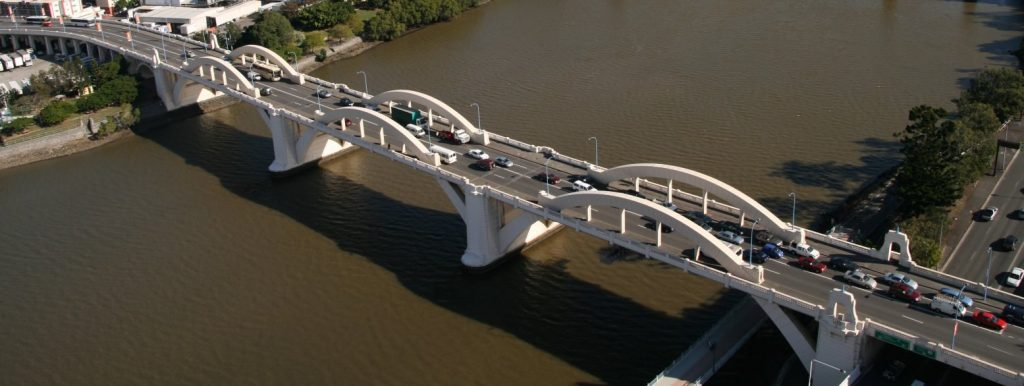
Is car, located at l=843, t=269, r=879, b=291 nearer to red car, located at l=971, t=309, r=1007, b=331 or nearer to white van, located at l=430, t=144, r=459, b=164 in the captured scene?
red car, located at l=971, t=309, r=1007, b=331

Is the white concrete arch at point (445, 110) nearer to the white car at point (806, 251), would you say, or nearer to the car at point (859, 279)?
the white car at point (806, 251)

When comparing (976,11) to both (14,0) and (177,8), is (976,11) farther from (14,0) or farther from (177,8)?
(14,0)

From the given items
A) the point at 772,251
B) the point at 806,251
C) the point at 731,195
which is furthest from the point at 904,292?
the point at 731,195

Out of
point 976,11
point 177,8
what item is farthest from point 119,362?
point 976,11

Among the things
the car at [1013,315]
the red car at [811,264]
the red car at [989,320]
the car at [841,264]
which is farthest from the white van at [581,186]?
the car at [1013,315]

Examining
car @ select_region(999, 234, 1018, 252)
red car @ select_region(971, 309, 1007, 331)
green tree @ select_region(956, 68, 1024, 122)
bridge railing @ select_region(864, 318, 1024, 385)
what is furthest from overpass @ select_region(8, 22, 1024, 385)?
green tree @ select_region(956, 68, 1024, 122)

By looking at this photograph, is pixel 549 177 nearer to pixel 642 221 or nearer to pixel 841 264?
pixel 642 221

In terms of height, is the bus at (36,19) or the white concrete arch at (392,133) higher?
the bus at (36,19)
